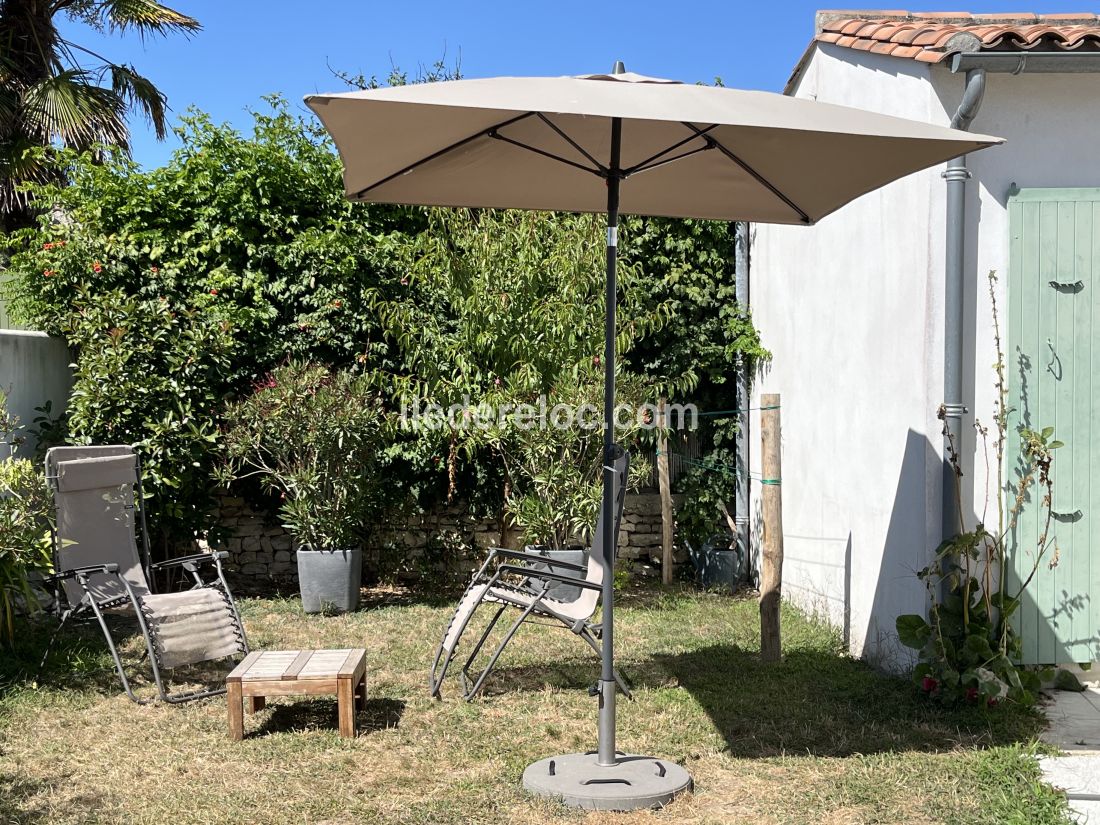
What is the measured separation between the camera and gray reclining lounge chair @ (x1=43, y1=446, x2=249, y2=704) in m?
5.11

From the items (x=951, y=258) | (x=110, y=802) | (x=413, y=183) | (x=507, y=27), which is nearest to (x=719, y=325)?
(x=951, y=258)

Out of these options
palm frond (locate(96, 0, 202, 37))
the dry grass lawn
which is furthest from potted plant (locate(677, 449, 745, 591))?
palm frond (locate(96, 0, 202, 37))

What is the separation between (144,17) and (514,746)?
970 centimetres

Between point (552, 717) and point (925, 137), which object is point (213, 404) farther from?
point (925, 137)

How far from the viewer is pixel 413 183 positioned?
4.67 meters

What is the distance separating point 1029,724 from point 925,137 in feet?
8.75

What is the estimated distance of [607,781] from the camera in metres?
3.79

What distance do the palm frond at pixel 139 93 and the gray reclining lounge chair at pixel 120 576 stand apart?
6.22 m

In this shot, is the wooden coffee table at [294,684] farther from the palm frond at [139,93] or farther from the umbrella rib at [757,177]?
the palm frond at [139,93]

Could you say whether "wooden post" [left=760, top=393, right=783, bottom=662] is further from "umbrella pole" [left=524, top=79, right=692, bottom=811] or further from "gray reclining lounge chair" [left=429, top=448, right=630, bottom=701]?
"umbrella pole" [left=524, top=79, right=692, bottom=811]

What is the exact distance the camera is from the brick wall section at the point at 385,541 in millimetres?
8297

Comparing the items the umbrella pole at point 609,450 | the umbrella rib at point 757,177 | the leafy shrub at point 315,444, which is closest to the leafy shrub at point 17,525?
the leafy shrub at point 315,444

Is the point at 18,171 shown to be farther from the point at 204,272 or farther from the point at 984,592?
the point at 984,592

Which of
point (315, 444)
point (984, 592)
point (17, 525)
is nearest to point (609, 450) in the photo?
point (984, 592)
